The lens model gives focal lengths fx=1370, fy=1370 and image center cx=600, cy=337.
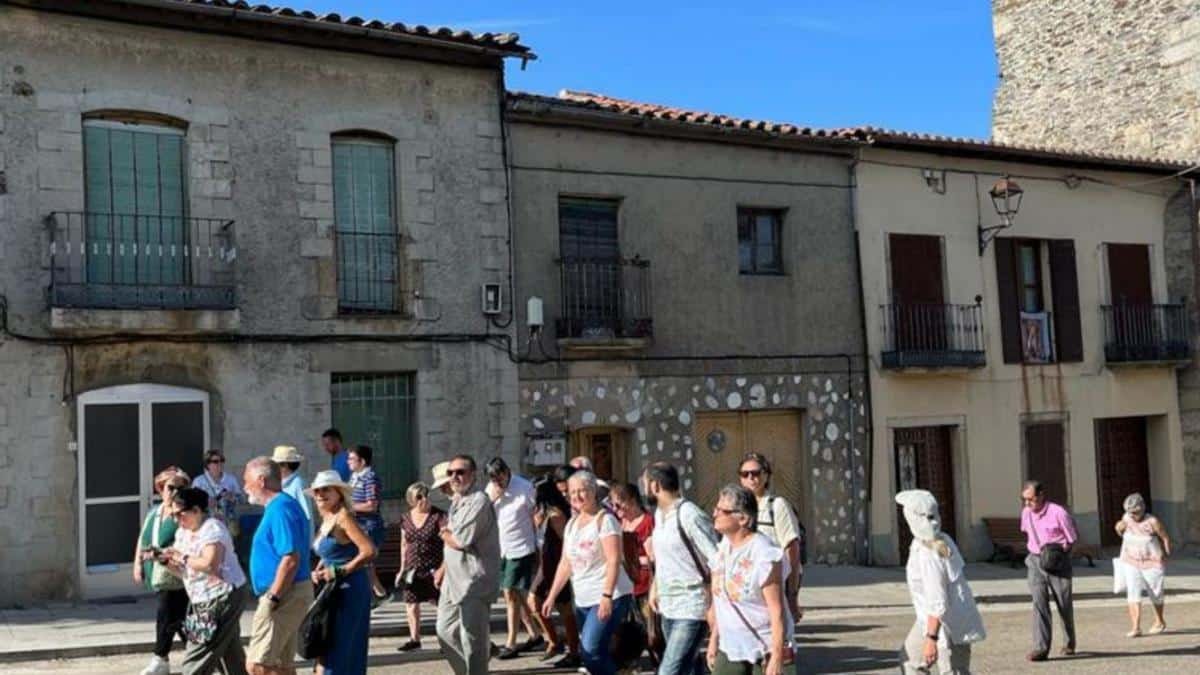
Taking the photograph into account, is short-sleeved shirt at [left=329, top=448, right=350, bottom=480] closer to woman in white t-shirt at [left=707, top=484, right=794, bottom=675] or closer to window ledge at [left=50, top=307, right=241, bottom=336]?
window ledge at [left=50, top=307, right=241, bottom=336]

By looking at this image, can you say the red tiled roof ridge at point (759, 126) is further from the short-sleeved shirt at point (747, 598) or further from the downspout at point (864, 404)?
the short-sleeved shirt at point (747, 598)

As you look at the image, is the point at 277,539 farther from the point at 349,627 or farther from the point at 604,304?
the point at 604,304

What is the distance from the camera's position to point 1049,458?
21.2 metres

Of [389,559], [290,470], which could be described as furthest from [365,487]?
[290,470]

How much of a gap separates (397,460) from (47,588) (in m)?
3.92

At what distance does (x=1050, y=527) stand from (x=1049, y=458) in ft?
32.0

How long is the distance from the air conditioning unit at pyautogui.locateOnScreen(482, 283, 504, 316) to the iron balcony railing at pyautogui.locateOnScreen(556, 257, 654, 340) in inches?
34.7

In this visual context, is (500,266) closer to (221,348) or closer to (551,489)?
(221,348)

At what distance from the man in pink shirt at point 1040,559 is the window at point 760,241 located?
6952 mm

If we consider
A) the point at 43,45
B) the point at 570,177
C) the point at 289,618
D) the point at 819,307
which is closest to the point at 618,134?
the point at 570,177

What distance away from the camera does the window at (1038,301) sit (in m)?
20.7

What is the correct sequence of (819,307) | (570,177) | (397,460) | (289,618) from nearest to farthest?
(289,618)
(397,460)
(570,177)
(819,307)

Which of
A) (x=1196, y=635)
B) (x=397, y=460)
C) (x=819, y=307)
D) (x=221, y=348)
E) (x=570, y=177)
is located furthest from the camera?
(x=819, y=307)

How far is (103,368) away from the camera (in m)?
13.7
